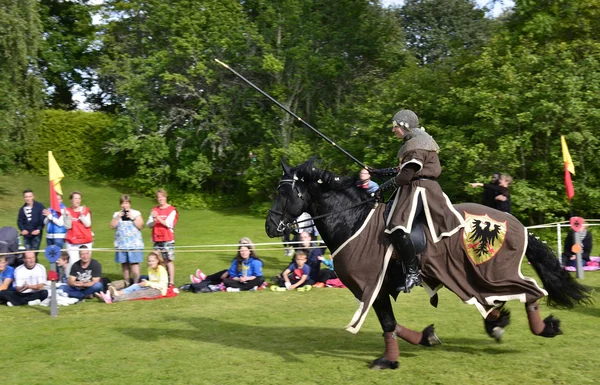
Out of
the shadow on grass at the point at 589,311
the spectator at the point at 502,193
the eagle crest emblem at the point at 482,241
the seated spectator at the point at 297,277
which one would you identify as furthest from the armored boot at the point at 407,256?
the spectator at the point at 502,193

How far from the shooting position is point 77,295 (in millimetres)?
10414

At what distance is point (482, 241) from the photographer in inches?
242

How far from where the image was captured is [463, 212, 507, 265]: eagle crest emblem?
6148 mm

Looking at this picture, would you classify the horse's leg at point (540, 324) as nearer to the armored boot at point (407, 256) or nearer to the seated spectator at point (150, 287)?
the armored boot at point (407, 256)

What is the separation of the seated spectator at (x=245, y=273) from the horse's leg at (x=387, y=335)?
5.00 metres

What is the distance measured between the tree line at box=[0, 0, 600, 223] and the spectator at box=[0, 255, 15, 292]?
10783 mm

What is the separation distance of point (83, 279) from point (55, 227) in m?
2.07

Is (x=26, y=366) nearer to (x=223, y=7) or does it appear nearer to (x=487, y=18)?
(x=223, y=7)

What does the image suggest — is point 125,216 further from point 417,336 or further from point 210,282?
point 417,336

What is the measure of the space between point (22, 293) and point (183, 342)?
4082mm

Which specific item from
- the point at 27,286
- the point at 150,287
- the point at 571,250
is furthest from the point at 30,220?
the point at 571,250

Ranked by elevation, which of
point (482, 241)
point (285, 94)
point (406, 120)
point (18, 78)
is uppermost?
point (18, 78)

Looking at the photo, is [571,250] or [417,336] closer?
[417,336]

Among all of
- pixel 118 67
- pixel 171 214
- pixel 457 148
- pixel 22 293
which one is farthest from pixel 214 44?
pixel 22 293
